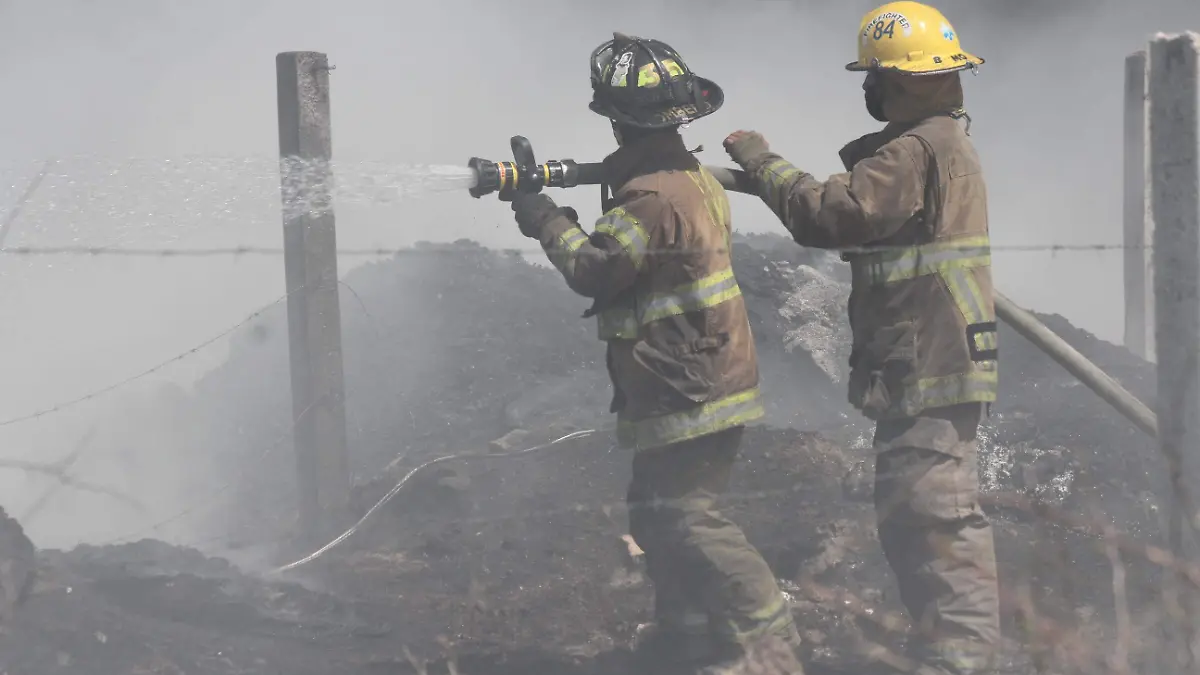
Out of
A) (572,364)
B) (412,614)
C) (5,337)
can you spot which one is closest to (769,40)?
(572,364)

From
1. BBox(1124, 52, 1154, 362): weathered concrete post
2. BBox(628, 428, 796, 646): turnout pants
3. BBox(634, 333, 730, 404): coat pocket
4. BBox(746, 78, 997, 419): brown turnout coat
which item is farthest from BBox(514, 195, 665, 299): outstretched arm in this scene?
BBox(1124, 52, 1154, 362): weathered concrete post

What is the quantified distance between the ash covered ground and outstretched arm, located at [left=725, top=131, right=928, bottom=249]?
902 millimetres

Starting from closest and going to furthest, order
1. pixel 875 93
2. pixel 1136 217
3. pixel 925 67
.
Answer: pixel 925 67
pixel 875 93
pixel 1136 217

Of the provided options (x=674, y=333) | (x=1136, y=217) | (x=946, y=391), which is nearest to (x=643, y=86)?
(x=674, y=333)

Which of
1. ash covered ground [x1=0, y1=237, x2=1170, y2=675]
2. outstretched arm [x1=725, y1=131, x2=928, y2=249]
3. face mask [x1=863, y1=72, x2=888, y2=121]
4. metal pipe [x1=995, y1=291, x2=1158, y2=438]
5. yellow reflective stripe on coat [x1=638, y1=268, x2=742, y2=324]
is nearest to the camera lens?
outstretched arm [x1=725, y1=131, x2=928, y2=249]

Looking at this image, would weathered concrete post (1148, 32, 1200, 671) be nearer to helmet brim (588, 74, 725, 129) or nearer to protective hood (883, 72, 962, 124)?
protective hood (883, 72, 962, 124)

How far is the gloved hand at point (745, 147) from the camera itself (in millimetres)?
3623

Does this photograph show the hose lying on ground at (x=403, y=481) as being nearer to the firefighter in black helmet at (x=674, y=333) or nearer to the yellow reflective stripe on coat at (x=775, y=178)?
the firefighter in black helmet at (x=674, y=333)

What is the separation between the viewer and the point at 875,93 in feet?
11.5

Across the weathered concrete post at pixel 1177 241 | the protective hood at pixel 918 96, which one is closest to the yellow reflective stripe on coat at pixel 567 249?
the protective hood at pixel 918 96

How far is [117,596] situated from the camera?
4.38 metres

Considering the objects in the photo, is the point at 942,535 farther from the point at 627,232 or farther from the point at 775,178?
the point at 627,232

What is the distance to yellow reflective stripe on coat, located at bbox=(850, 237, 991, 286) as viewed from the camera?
11.1 feet

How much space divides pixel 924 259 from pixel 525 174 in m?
1.16
